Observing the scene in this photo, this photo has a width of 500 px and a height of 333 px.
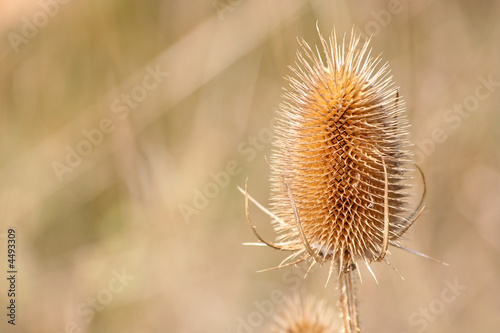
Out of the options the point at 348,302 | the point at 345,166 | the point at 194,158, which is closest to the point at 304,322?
the point at 348,302

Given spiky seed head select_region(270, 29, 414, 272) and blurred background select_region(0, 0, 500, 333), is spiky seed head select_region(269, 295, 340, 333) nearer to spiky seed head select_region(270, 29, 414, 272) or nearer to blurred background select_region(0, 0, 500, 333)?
spiky seed head select_region(270, 29, 414, 272)

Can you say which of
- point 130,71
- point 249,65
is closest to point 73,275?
point 130,71

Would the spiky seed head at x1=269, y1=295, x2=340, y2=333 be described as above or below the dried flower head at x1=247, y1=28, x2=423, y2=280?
below

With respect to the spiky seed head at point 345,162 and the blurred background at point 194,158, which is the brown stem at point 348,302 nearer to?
the spiky seed head at point 345,162

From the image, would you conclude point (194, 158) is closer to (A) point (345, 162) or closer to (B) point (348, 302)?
(A) point (345, 162)

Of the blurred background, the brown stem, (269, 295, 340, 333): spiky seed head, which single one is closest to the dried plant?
the brown stem

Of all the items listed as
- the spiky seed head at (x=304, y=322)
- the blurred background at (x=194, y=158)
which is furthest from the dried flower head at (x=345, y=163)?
the blurred background at (x=194, y=158)
